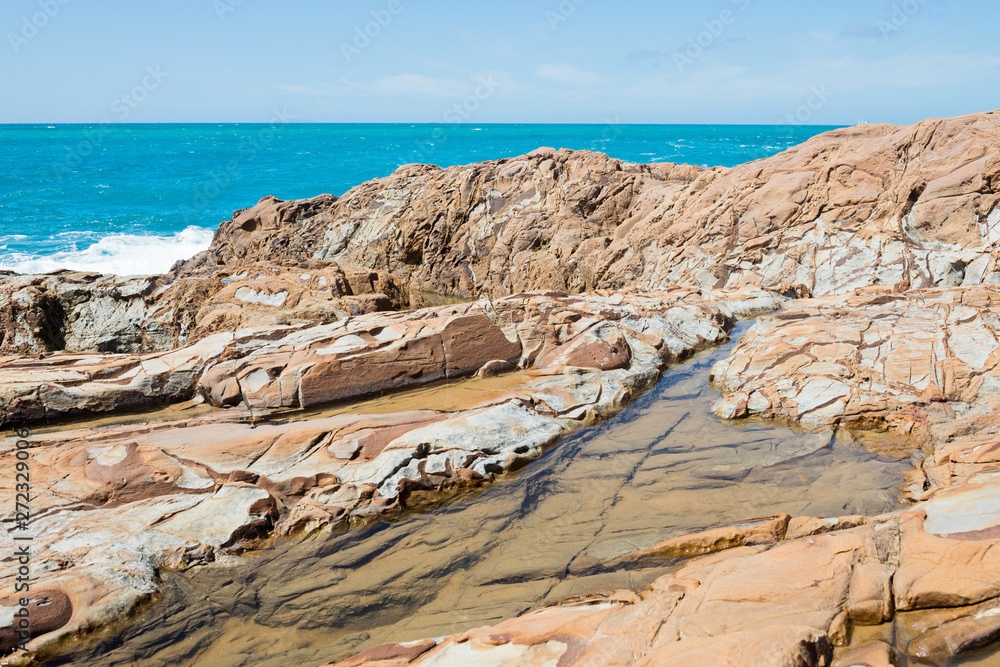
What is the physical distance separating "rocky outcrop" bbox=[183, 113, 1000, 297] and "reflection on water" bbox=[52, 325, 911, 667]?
16.8 ft

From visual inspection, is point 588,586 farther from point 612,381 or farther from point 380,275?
point 380,275

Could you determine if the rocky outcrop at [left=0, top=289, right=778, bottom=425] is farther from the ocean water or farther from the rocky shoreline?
the ocean water

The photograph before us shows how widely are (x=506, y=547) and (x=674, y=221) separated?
9326 mm

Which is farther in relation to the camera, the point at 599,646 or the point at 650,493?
the point at 650,493

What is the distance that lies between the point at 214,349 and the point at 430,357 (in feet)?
7.90

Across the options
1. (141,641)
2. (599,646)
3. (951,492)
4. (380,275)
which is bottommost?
(141,641)

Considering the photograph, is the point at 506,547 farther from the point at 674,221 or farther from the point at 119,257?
the point at 119,257

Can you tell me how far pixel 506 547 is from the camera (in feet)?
13.5

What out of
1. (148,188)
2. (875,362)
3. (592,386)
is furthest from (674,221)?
(148,188)

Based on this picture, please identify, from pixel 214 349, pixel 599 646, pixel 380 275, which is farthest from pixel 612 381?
pixel 380 275

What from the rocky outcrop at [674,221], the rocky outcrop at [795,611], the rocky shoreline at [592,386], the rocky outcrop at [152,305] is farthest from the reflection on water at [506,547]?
the rocky outcrop at [674,221]

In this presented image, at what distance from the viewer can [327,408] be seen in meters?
6.11

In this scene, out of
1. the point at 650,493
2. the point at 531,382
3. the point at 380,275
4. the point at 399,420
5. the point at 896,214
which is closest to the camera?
the point at 650,493

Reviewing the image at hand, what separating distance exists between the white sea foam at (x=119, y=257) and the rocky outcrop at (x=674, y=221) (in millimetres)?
5172
